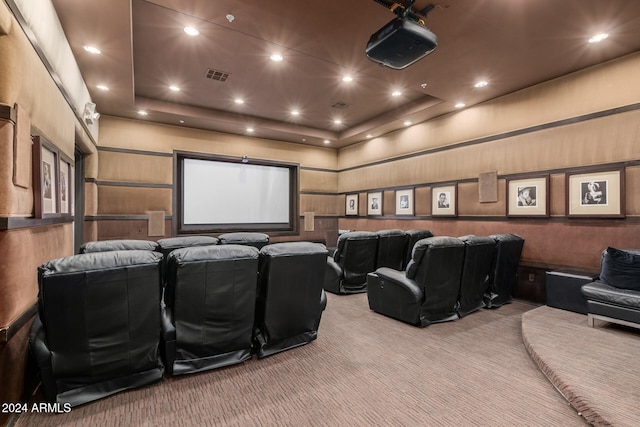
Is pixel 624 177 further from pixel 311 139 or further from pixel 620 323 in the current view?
pixel 311 139

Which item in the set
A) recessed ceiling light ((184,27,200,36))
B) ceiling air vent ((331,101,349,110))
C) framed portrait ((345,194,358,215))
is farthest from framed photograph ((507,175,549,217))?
recessed ceiling light ((184,27,200,36))

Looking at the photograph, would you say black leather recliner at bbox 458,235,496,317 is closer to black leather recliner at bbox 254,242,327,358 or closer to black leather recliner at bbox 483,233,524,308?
black leather recliner at bbox 483,233,524,308

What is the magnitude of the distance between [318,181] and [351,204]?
1215mm

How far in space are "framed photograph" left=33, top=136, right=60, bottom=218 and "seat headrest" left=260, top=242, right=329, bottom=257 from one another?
179cm

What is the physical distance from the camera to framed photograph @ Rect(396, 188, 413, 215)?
6973 mm

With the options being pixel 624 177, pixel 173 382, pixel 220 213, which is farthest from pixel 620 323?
pixel 220 213

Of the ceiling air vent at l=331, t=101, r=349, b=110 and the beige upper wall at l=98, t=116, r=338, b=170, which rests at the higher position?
the ceiling air vent at l=331, t=101, r=349, b=110

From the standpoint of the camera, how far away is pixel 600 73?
413 cm

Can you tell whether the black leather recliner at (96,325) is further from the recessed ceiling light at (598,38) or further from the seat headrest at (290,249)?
the recessed ceiling light at (598,38)

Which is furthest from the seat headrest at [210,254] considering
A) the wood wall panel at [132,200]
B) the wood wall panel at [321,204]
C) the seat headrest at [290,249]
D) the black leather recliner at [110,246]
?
the wood wall panel at [321,204]

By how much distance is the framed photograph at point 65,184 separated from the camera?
3.14m

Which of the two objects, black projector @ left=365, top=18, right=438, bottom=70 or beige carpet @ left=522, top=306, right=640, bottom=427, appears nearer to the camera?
beige carpet @ left=522, top=306, right=640, bottom=427

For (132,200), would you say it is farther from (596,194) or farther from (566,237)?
(596,194)

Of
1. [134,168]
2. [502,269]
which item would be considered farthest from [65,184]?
[502,269]
